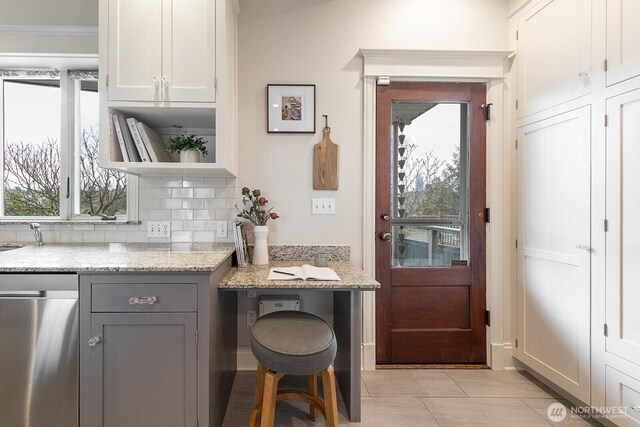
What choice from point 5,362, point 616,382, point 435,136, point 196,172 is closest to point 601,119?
point 435,136

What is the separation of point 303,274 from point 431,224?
3.79 ft

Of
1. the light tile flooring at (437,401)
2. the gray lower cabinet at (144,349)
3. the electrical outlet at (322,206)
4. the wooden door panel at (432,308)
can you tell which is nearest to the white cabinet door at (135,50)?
the gray lower cabinet at (144,349)

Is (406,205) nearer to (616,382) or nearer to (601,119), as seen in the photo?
(601,119)

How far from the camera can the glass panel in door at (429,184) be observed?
2.31 m

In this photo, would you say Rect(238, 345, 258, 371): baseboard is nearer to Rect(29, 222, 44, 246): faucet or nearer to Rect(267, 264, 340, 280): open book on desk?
Rect(267, 264, 340, 280): open book on desk

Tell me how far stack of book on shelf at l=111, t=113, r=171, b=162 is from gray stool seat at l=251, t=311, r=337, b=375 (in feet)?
3.92

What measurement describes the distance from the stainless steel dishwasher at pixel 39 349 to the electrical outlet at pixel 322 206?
1.40 metres

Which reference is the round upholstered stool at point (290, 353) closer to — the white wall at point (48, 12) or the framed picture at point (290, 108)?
the framed picture at point (290, 108)

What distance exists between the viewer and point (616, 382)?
1.56 m

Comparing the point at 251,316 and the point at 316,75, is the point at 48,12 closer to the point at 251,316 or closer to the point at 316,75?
the point at 316,75

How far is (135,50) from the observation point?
5.65 ft

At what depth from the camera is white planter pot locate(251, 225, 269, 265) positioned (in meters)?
2.01

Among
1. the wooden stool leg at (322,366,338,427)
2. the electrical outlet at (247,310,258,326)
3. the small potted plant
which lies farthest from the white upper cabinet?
the wooden stool leg at (322,366,338,427)

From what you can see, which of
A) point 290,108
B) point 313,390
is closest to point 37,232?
point 290,108
